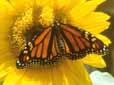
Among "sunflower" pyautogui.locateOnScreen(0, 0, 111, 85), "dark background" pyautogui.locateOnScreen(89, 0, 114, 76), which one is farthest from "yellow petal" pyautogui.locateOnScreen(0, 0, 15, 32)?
"dark background" pyautogui.locateOnScreen(89, 0, 114, 76)

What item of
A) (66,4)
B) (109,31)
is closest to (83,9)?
(66,4)

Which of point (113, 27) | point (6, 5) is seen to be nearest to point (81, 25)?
point (6, 5)

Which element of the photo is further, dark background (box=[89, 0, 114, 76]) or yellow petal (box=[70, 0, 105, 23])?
dark background (box=[89, 0, 114, 76])

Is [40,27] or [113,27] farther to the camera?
[113,27]

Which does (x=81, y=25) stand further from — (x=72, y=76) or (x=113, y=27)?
(x=113, y=27)

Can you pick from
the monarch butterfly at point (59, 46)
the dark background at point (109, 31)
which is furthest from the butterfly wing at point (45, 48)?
the dark background at point (109, 31)

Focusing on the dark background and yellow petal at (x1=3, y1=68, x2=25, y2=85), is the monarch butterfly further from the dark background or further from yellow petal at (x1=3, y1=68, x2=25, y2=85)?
the dark background

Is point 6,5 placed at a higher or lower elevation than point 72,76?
higher

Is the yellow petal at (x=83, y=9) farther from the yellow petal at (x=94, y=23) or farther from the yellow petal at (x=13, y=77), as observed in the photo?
the yellow petal at (x=13, y=77)
